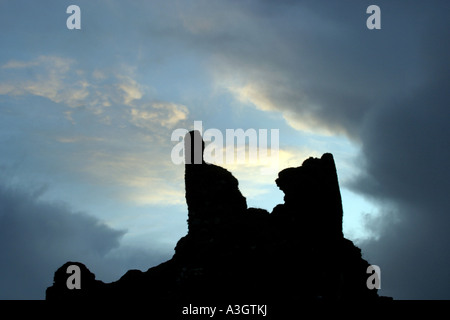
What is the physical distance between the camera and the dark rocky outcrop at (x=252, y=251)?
153 ft

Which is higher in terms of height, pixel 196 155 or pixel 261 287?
pixel 196 155

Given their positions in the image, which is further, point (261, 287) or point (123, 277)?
point (123, 277)

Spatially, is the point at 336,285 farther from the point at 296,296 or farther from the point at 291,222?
the point at 291,222

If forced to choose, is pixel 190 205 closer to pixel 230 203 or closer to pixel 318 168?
pixel 230 203

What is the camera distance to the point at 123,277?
176ft

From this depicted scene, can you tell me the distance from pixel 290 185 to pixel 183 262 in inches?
581

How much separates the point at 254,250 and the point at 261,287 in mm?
3844

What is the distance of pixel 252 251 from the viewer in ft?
158

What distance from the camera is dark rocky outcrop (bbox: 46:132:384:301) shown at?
153 feet
